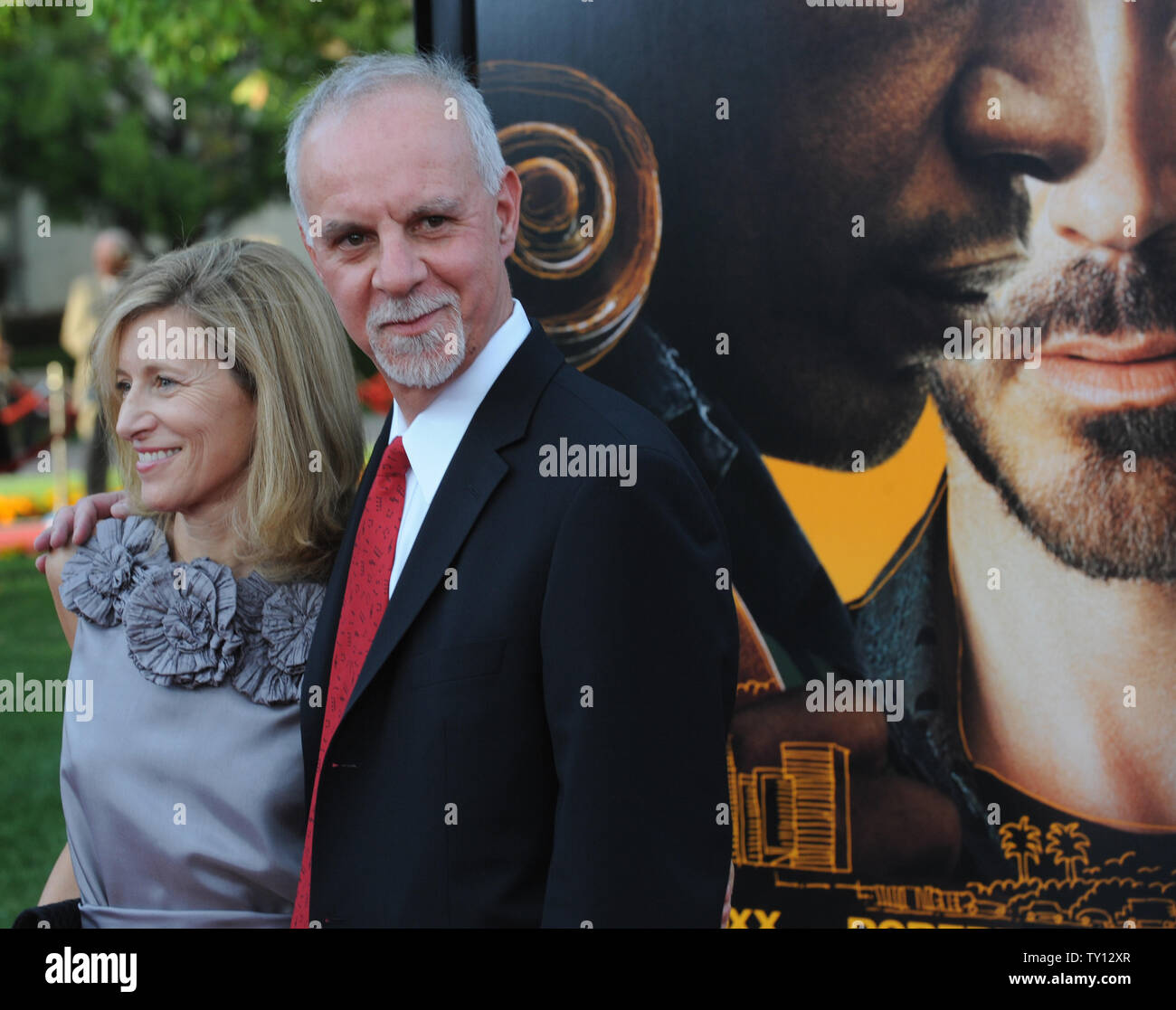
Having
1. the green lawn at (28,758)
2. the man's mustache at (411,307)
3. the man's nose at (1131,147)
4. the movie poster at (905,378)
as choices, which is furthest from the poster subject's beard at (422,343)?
the green lawn at (28,758)

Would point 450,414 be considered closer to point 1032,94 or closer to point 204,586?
point 204,586

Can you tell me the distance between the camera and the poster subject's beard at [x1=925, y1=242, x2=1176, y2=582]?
306 cm

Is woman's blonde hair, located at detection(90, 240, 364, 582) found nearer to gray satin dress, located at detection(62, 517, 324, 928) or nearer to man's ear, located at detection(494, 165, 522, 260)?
gray satin dress, located at detection(62, 517, 324, 928)

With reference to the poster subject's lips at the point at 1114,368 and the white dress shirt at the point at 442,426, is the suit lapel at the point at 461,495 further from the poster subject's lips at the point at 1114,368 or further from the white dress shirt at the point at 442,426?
the poster subject's lips at the point at 1114,368

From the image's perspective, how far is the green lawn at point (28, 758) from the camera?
5.11 metres

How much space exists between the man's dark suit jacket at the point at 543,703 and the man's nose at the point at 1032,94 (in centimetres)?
161

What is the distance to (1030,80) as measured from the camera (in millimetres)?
3115

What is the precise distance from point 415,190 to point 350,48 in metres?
8.58

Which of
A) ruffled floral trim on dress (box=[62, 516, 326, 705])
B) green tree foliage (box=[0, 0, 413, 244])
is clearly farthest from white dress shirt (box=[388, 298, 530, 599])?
green tree foliage (box=[0, 0, 413, 244])

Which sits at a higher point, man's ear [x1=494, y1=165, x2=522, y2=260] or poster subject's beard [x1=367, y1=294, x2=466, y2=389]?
man's ear [x1=494, y1=165, x2=522, y2=260]

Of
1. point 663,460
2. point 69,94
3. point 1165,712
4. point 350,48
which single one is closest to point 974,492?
point 1165,712

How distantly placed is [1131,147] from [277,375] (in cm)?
195

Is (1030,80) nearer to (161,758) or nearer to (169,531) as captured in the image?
(169,531)

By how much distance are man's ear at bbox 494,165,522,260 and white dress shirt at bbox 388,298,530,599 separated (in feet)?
0.47
